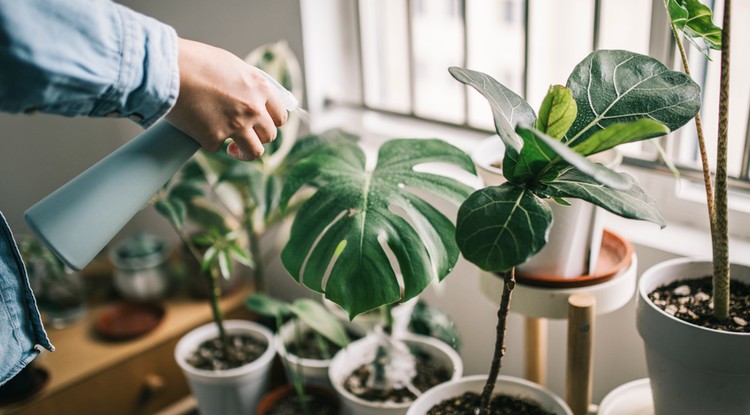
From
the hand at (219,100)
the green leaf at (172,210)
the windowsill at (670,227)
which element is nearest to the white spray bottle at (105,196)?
the hand at (219,100)

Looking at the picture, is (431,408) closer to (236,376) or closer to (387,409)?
(387,409)

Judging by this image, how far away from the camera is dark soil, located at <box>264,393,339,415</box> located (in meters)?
1.44

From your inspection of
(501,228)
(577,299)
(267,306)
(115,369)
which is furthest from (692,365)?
(115,369)

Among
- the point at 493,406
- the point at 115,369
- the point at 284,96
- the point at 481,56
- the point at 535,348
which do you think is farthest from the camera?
the point at 481,56

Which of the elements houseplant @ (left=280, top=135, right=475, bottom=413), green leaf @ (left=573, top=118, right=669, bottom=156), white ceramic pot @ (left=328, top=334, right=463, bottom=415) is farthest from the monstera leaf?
white ceramic pot @ (left=328, top=334, right=463, bottom=415)

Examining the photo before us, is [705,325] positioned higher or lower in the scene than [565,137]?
lower

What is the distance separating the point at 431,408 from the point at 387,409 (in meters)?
0.19

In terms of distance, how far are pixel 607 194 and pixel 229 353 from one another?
97cm

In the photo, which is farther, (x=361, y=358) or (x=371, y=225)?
(x=361, y=358)

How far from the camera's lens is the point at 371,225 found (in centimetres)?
95

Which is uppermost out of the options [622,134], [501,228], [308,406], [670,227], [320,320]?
[622,134]

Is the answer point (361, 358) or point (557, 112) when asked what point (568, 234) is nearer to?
point (557, 112)

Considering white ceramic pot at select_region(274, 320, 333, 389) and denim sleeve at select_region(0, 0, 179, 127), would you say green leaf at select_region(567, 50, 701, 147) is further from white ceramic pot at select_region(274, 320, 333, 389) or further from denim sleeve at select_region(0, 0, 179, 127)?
white ceramic pot at select_region(274, 320, 333, 389)

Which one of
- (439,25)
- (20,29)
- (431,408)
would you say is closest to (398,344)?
(431,408)
